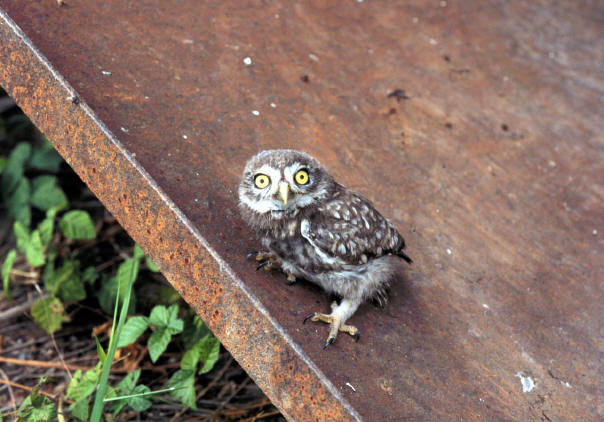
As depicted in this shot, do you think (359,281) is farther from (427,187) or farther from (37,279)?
(37,279)

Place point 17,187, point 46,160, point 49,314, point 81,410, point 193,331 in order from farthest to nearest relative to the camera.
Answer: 1. point 46,160
2. point 17,187
3. point 49,314
4. point 193,331
5. point 81,410

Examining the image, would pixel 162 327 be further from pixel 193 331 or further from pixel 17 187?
pixel 17 187

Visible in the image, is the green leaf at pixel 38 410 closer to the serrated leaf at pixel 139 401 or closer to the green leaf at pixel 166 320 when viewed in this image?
the serrated leaf at pixel 139 401

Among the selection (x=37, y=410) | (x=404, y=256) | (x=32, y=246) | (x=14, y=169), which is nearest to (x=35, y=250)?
→ (x=32, y=246)

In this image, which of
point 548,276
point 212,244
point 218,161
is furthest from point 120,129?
point 548,276

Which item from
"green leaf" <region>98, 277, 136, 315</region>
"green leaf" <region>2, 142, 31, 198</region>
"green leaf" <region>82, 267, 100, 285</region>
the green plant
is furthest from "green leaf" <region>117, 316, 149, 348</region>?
"green leaf" <region>2, 142, 31, 198</region>

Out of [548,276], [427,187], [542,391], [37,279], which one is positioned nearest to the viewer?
[542,391]

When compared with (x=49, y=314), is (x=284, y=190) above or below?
above
